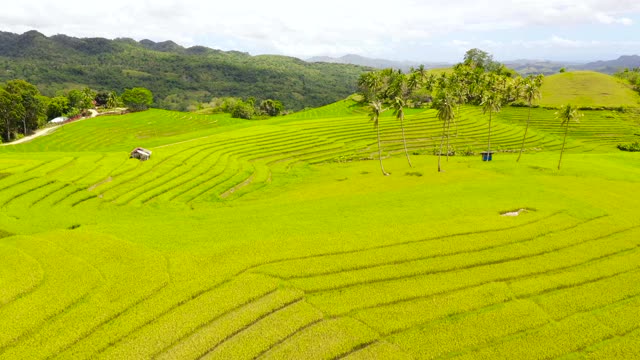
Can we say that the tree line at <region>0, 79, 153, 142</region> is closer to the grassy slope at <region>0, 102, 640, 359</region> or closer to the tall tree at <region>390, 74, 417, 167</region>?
the grassy slope at <region>0, 102, 640, 359</region>

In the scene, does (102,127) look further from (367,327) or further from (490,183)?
(367,327)

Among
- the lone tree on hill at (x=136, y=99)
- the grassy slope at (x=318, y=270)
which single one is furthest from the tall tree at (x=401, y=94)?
the lone tree on hill at (x=136, y=99)

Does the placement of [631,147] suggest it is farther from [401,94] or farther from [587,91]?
[401,94]

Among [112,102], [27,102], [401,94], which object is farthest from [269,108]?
[27,102]

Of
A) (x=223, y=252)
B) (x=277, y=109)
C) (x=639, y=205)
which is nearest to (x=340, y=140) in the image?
(x=639, y=205)

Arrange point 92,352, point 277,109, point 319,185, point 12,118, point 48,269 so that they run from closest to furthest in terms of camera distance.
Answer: point 92,352, point 48,269, point 319,185, point 12,118, point 277,109

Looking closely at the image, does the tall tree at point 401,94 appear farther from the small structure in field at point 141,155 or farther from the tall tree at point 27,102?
the tall tree at point 27,102

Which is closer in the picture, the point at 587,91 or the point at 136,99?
the point at 587,91
